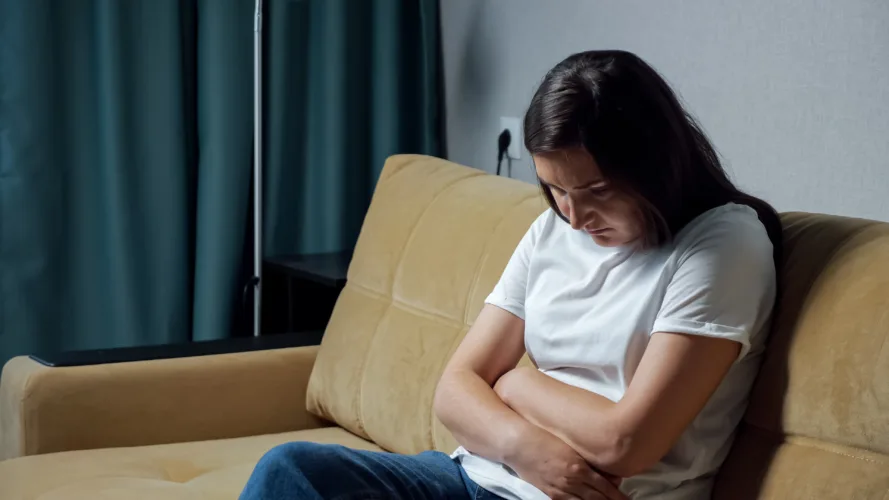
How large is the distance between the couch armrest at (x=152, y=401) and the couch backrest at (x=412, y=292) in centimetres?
9

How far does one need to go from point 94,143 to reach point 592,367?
1.72 m

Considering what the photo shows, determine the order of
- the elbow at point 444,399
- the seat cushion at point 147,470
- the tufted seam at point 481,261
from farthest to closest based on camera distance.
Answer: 1. the tufted seam at point 481,261
2. the seat cushion at point 147,470
3. the elbow at point 444,399

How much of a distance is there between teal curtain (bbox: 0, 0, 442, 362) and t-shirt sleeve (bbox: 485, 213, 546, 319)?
136 centimetres

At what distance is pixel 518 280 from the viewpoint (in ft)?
5.26

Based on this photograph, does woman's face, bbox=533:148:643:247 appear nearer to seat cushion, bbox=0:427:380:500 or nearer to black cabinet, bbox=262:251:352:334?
seat cushion, bbox=0:427:380:500

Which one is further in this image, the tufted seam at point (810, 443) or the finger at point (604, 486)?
the finger at point (604, 486)

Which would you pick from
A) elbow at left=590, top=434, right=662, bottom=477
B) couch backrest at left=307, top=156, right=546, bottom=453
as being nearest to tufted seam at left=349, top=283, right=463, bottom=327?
couch backrest at left=307, top=156, right=546, bottom=453

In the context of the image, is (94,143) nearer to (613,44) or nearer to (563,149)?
(613,44)

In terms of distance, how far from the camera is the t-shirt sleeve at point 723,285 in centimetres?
127

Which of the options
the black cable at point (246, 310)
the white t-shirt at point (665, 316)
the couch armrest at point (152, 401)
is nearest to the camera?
the white t-shirt at point (665, 316)

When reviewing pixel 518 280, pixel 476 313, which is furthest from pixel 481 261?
pixel 518 280

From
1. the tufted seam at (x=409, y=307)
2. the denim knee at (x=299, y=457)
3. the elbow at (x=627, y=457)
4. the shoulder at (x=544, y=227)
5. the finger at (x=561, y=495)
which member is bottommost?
the finger at (x=561, y=495)

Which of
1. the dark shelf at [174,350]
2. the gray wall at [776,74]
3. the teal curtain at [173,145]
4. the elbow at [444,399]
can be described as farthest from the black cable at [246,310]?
the elbow at [444,399]

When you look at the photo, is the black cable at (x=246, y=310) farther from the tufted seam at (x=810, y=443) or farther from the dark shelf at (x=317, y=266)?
the tufted seam at (x=810, y=443)
